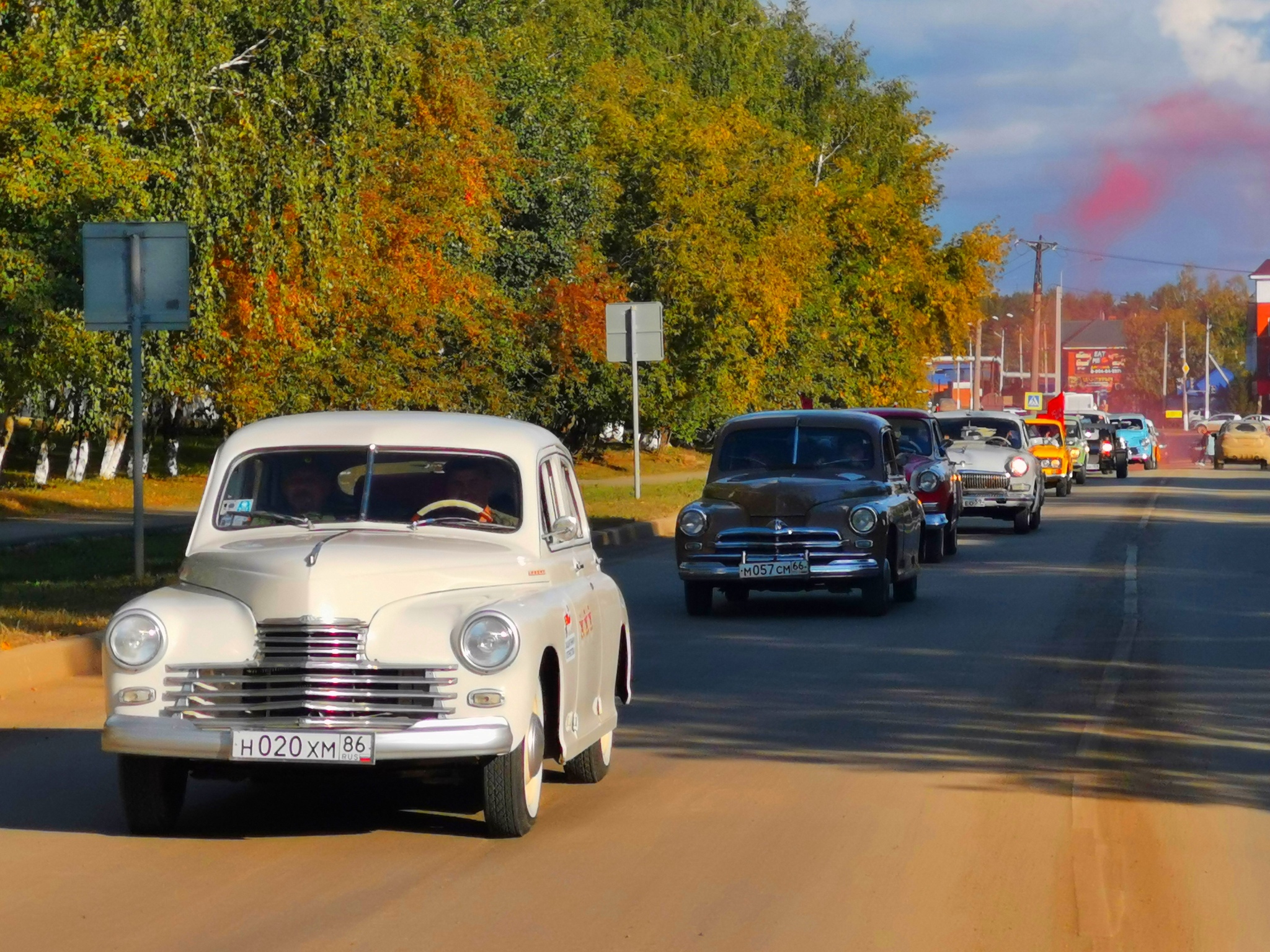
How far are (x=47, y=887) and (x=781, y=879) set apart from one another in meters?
2.57

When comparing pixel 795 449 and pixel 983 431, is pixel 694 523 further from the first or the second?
pixel 983 431

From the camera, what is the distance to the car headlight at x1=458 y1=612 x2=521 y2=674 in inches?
266

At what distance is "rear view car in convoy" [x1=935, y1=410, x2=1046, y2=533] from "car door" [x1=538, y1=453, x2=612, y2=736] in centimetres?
1784

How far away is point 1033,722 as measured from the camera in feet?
33.1

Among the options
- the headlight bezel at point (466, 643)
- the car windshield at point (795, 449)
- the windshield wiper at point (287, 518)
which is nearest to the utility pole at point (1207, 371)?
the car windshield at point (795, 449)

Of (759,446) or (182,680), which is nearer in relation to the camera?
(182,680)

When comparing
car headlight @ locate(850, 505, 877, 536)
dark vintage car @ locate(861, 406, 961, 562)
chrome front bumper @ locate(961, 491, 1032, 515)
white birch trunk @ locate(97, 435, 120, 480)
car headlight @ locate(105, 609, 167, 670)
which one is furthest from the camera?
white birch trunk @ locate(97, 435, 120, 480)

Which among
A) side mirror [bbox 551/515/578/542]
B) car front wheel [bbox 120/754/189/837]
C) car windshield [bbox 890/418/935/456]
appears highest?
side mirror [bbox 551/515/578/542]

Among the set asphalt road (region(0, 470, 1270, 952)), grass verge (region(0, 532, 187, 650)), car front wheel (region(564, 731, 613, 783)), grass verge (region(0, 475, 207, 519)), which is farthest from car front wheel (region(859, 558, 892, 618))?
grass verge (region(0, 475, 207, 519))

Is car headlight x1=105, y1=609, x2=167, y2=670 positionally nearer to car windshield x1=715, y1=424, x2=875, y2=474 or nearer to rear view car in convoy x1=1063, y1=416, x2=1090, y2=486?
car windshield x1=715, y1=424, x2=875, y2=474

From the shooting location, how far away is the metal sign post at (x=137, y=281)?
16.1 metres

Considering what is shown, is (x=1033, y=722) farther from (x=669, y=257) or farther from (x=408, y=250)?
(x=669, y=257)

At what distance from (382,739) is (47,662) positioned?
19.8 feet

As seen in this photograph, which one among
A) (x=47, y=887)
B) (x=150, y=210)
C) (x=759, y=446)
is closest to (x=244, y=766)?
(x=47, y=887)
